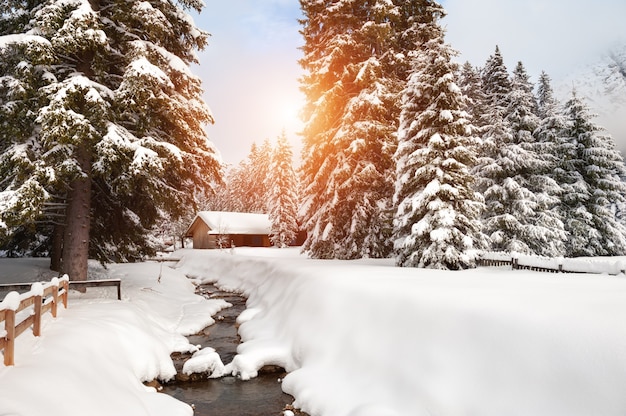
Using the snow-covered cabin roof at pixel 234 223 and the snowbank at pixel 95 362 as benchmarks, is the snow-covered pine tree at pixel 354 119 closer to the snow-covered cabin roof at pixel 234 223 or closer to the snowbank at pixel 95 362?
the snowbank at pixel 95 362

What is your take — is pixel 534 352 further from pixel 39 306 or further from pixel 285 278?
pixel 285 278

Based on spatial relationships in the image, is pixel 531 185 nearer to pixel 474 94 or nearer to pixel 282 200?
pixel 474 94

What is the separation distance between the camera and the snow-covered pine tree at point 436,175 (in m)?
15.6

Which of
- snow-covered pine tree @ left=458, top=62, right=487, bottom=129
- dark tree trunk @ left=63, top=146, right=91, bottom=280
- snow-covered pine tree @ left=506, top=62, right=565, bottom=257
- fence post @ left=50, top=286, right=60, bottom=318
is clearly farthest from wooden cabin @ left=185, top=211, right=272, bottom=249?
fence post @ left=50, top=286, right=60, bottom=318

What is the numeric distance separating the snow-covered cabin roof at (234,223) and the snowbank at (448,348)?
130 ft

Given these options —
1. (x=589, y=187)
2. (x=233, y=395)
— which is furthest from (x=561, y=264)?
(x=589, y=187)

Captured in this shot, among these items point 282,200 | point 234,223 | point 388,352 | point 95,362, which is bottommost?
point 388,352

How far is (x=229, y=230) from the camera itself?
1993 inches

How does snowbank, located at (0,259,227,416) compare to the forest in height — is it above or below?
below

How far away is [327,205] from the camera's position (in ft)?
76.4

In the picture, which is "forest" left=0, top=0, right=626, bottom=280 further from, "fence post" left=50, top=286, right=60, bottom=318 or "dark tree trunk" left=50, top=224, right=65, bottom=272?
"fence post" left=50, top=286, right=60, bottom=318

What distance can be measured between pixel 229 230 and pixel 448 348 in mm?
45914

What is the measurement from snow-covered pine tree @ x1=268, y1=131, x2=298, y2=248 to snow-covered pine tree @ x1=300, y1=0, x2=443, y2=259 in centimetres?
2386

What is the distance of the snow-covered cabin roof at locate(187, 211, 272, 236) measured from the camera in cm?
5031
